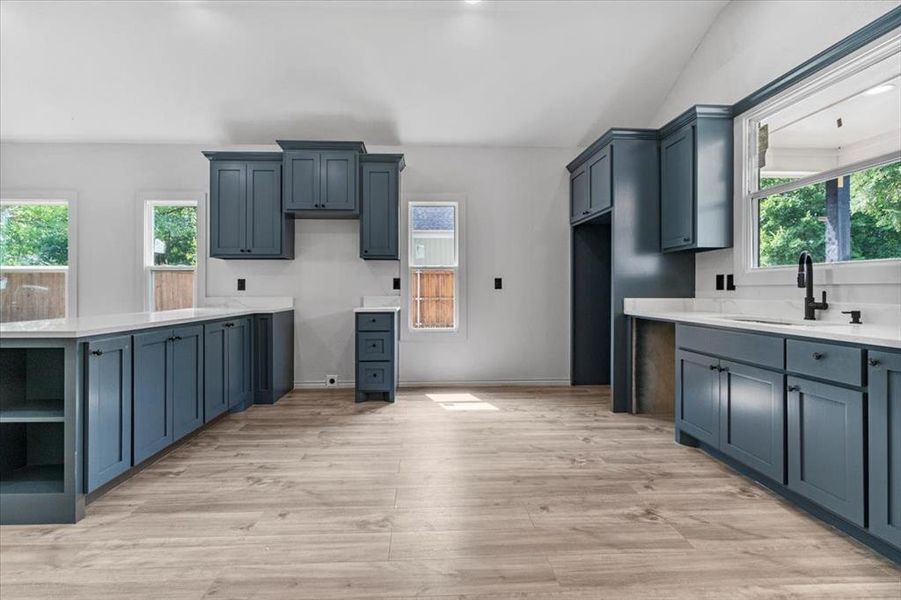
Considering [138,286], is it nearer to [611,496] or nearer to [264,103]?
[264,103]

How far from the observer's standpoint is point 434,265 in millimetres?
5188

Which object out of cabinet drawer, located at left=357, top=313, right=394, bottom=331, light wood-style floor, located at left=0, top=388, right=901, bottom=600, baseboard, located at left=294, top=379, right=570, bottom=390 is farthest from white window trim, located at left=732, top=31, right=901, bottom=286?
cabinet drawer, located at left=357, top=313, right=394, bottom=331

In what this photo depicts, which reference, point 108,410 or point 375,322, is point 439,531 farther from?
point 375,322

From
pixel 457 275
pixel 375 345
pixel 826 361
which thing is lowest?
pixel 375 345

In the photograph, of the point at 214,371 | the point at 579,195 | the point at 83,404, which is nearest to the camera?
the point at 83,404

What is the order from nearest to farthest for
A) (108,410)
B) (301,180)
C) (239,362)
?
1. (108,410)
2. (239,362)
3. (301,180)

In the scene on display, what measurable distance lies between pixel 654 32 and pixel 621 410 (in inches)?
137

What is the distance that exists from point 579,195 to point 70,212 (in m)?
5.70

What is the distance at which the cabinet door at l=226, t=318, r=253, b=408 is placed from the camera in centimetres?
375

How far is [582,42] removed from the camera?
410cm

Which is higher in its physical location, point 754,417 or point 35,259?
point 35,259

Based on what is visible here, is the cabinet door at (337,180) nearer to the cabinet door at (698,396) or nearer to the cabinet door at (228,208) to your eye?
the cabinet door at (228,208)

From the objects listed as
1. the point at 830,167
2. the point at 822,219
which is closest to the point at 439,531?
the point at 822,219

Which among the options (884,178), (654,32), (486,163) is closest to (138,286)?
(486,163)
